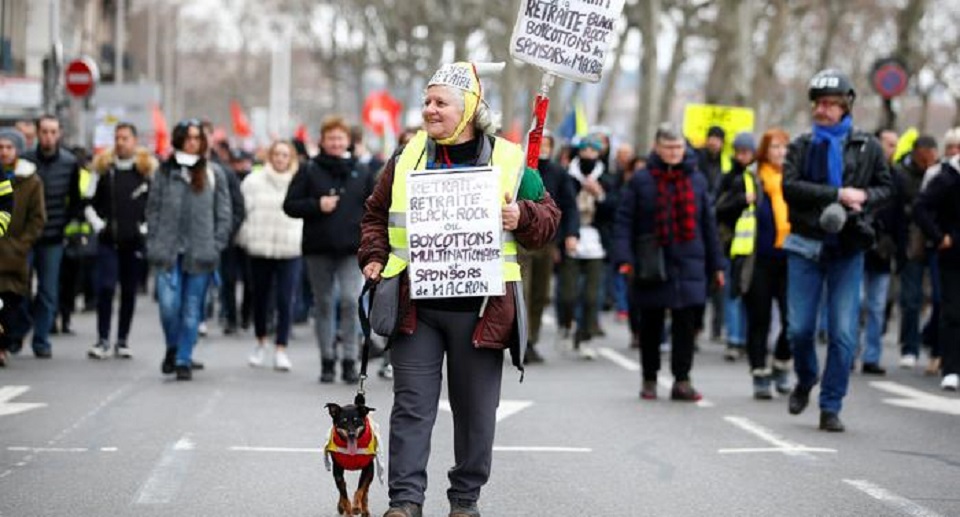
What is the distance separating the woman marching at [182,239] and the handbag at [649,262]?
3.21 metres

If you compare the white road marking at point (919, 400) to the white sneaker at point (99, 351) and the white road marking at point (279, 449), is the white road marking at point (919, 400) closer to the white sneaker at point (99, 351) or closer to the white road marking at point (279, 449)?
the white road marking at point (279, 449)

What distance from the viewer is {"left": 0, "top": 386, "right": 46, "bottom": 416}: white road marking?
1324 centimetres

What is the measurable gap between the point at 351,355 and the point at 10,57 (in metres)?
35.7

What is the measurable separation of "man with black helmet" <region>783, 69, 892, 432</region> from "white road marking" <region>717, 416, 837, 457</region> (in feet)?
1.39

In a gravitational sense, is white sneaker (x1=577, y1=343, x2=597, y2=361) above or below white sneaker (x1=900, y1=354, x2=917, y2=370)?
below

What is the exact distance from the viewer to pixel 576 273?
62.5ft

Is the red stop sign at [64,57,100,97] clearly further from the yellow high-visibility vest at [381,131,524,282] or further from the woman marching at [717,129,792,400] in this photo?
the yellow high-visibility vest at [381,131,524,282]

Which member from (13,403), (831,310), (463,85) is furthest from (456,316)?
(13,403)

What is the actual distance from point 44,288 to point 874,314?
6.96 m

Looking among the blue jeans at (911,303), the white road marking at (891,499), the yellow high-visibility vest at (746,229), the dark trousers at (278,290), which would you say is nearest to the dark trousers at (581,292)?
the yellow high-visibility vest at (746,229)

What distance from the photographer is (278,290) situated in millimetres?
17031

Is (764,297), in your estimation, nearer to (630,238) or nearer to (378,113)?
(630,238)

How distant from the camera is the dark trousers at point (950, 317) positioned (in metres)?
16.1

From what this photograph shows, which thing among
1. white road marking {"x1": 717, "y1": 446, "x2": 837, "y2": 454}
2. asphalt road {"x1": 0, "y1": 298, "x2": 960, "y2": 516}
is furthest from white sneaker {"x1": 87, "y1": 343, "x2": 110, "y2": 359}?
white road marking {"x1": 717, "y1": 446, "x2": 837, "y2": 454}
